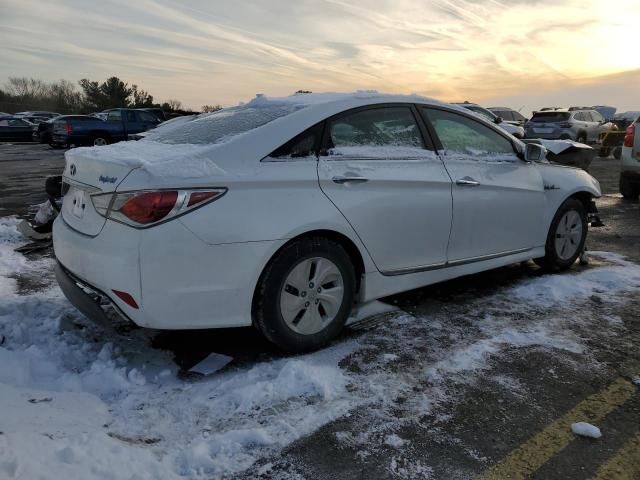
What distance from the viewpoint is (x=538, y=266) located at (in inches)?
217

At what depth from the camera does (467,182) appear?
416cm

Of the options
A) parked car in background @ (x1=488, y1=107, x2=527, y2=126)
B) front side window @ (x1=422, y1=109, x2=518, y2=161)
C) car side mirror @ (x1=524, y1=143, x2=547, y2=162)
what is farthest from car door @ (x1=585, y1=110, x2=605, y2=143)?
front side window @ (x1=422, y1=109, x2=518, y2=161)

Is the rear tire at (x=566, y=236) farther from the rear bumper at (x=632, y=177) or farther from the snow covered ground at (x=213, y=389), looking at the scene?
the rear bumper at (x=632, y=177)

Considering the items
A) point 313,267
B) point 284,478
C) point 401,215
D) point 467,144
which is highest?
point 467,144

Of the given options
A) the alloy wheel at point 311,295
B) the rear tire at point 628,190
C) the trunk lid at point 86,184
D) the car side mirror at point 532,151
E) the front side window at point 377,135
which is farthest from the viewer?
the rear tire at point 628,190

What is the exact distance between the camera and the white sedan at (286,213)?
2.87 metres

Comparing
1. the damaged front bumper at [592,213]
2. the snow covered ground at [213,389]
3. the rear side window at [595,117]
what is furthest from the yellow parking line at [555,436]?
the rear side window at [595,117]

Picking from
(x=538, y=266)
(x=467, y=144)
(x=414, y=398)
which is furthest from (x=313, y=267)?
(x=538, y=266)

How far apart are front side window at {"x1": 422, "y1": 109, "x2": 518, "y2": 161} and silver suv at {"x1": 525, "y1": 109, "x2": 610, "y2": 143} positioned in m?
17.5

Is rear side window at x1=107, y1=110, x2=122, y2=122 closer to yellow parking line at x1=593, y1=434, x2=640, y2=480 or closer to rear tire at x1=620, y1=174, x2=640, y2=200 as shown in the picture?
rear tire at x1=620, y1=174, x2=640, y2=200

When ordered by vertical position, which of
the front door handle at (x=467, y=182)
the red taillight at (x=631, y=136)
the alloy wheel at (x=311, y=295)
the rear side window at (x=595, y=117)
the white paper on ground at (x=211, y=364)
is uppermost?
the rear side window at (x=595, y=117)

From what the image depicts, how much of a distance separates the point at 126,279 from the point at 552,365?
252cm

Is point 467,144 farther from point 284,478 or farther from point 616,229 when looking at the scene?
point 616,229

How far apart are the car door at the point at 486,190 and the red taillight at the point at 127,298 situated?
7.62ft
